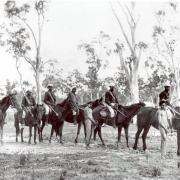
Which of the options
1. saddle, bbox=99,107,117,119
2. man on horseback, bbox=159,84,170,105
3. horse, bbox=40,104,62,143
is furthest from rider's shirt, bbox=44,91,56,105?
man on horseback, bbox=159,84,170,105

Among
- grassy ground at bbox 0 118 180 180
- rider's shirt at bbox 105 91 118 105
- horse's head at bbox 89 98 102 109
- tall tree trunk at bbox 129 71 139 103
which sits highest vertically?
tall tree trunk at bbox 129 71 139 103

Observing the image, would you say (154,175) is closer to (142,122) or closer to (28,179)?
(28,179)

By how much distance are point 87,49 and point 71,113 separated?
40.7 metres

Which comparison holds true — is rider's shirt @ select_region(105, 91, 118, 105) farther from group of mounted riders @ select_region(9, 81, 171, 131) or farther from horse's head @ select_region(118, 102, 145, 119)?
horse's head @ select_region(118, 102, 145, 119)

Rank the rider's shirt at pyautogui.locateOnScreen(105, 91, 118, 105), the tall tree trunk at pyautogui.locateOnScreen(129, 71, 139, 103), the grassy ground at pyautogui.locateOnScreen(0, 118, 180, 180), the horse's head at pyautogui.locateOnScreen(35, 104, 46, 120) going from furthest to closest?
the tall tree trunk at pyautogui.locateOnScreen(129, 71, 139, 103) < the horse's head at pyautogui.locateOnScreen(35, 104, 46, 120) < the rider's shirt at pyautogui.locateOnScreen(105, 91, 118, 105) < the grassy ground at pyautogui.locateOnScreen(0, 118, 180, 180)

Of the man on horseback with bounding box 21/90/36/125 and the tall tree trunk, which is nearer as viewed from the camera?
the man on horseback with bounding box 21/90/36/125

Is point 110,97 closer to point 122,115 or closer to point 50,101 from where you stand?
point 122,115

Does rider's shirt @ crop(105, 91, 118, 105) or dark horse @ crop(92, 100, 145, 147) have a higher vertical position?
rider's shirt @ crop(105, 91, 118, 105)

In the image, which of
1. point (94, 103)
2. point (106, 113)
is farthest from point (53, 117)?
point (106, 113)

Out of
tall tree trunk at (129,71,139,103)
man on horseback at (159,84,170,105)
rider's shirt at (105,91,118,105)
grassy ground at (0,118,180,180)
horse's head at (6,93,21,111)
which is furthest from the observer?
tall tree trunk at (129,71,139,103)

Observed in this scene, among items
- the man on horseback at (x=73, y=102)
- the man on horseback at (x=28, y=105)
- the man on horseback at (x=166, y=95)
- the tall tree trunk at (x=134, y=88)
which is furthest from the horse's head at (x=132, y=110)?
the tall tree trunk at (x=134, y=88)

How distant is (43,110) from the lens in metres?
19.9

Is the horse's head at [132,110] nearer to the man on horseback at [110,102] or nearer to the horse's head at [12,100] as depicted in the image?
the man on horseback at [110,102]

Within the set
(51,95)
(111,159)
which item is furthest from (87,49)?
A: (111,159)
